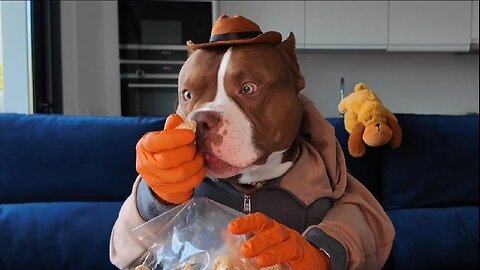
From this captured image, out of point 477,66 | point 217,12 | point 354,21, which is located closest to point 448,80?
point 477,66

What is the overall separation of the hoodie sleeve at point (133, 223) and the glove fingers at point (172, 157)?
12 centimetres

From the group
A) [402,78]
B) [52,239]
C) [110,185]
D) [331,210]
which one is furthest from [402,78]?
[331,210]

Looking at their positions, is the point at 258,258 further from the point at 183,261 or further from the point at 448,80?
the point at 448,80

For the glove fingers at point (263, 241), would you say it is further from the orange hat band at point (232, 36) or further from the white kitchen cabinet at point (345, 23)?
the white kitchen cabinet at point (345, 23)

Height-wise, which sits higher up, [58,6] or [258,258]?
[58,6]

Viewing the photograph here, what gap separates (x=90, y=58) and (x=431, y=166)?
1.97 meters

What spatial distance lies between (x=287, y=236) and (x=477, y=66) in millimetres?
3600

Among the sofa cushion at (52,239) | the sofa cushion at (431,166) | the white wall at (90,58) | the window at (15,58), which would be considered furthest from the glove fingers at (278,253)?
the white wall at (90,58)

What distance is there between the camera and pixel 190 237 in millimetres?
739

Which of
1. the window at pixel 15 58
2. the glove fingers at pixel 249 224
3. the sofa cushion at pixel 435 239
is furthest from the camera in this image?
the window at pixel 15 58

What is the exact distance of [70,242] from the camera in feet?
4.47

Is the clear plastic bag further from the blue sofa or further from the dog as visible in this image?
the blue sofa

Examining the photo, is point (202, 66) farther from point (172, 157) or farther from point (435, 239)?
point (435, 239)

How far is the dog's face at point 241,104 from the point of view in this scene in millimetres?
708
